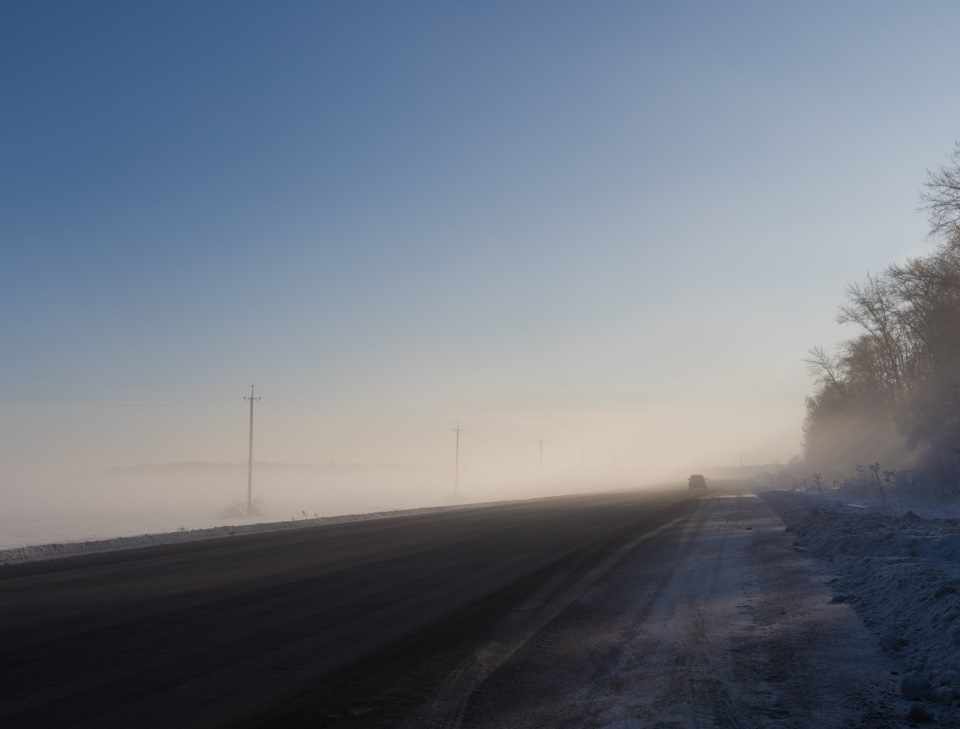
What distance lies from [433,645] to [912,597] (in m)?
4.79

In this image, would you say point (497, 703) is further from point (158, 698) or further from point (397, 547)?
point (397, 547)

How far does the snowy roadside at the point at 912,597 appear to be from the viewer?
171 inches

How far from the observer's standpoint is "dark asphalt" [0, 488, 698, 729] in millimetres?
4539

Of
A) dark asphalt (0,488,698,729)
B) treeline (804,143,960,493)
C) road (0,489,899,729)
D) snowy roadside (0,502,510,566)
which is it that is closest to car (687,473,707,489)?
treeline (804,143,960,493)

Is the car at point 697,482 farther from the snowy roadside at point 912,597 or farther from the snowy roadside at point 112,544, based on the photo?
the snowy roadside at point 912,597

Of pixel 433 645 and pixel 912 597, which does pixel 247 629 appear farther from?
pixel 912 597

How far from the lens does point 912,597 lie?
21.5 ft

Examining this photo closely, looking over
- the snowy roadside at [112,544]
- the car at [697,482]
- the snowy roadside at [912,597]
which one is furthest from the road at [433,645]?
the car at [697,482]

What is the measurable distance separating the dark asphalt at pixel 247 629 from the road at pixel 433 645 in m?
0.03

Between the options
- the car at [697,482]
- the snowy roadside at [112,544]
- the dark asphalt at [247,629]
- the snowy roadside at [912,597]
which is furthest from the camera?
the car at [697,482]

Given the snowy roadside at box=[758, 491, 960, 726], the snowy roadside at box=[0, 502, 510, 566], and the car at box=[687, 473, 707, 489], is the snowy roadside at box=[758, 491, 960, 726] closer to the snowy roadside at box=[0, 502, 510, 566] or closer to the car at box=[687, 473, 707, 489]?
the snowy roadside at box=[0, 502, 510, 566]

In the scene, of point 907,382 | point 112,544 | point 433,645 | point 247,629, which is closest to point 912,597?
point 433,645

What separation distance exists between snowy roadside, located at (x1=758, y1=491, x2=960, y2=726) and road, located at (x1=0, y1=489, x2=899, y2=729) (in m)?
0.25

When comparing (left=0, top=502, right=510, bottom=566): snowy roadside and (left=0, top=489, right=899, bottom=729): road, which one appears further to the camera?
(left=0, top=502, right=510, bottom=566): snowy roadside
